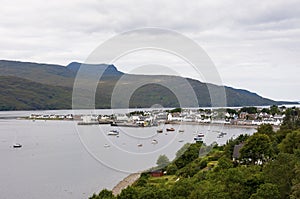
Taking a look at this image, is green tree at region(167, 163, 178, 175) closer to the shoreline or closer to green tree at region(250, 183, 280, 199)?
the shoreline

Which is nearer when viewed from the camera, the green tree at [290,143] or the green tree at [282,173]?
the green tree at [282,173]

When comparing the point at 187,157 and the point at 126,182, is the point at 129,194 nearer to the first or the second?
the point at 126,182

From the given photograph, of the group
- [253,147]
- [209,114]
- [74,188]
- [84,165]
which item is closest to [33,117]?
[209,114]

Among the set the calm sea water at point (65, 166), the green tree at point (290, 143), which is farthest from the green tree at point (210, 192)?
the calm sea water at point (65, 166)

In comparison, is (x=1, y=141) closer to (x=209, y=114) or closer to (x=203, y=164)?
(x=203, y=164)

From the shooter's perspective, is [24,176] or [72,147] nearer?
[24,176]

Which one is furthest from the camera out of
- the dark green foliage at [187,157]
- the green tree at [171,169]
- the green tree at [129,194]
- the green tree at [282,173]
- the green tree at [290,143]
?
the dark green foliage at [187,157]

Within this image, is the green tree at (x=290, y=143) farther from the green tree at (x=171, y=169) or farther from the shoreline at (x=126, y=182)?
the shoreline at (x=126, y=182)

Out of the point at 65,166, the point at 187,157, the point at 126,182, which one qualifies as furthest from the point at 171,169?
the point at 65,166
